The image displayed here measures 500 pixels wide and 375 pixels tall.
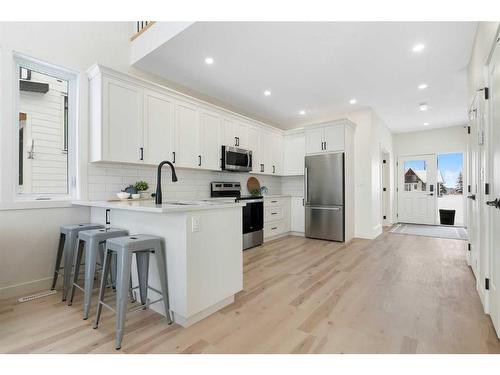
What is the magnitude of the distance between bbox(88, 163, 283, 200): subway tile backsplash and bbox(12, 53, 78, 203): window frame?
222 mm

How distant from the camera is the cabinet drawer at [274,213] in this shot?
4969mm

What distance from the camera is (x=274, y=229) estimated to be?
517 cm

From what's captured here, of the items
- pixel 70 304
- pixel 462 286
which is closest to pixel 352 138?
pixel 462 286

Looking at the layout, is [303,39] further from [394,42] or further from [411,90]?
[411,90]

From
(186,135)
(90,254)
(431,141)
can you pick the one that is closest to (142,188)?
(186,135)

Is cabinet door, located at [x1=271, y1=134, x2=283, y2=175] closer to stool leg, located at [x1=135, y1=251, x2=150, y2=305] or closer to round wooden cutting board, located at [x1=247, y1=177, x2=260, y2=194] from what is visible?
round wooden cutting board, located at [x1=247, y1=177, x2=260, y2=194]

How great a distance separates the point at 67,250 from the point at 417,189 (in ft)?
27.5

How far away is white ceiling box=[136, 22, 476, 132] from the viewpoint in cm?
266

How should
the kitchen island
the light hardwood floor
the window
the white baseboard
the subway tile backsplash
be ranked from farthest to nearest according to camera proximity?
the subway tile backsplash → the window → the white baseboard → the kitchen island → the light hardwood floor

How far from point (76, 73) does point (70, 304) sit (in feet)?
8.29

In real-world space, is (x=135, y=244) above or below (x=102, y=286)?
above

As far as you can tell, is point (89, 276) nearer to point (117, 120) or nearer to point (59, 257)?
point (59, 257)

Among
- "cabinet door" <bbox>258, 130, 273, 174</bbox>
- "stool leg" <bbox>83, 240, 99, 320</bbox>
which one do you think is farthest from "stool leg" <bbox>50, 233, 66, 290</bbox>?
"cabinet door" <bbox>258, 130, 273, 174</bbox>

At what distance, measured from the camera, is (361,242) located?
4.89m
